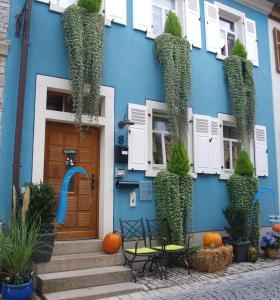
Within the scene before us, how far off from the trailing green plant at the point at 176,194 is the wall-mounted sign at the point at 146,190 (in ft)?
0.40

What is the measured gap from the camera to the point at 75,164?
6.64 meters

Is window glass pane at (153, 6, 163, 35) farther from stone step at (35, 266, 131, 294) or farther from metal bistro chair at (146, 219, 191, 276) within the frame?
stone step at (35, 266, 131, 294)

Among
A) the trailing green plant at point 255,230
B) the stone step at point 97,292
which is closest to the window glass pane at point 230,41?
the trailing green plant at point 255,230

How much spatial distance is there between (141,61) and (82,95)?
1832 mm

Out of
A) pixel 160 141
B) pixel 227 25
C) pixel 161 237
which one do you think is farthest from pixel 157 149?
pixel 227 25

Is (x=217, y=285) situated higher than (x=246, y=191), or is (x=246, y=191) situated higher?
(x=246, y=191)

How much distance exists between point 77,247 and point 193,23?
18.9 feet

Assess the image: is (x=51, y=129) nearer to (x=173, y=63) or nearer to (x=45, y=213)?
(x=45, y=213)

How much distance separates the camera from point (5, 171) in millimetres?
5703

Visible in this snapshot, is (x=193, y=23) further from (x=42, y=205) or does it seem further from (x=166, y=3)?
(x=42, y=205)

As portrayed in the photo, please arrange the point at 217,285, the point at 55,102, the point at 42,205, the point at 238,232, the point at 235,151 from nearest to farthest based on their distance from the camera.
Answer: the point at 42,205, the point at 217,285, the point at 55,102, the point at 238,232, the point at 235,151

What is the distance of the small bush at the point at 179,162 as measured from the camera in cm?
713

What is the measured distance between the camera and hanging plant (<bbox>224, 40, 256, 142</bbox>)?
8.68 m

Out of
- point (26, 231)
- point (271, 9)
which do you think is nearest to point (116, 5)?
point (26, 231)
